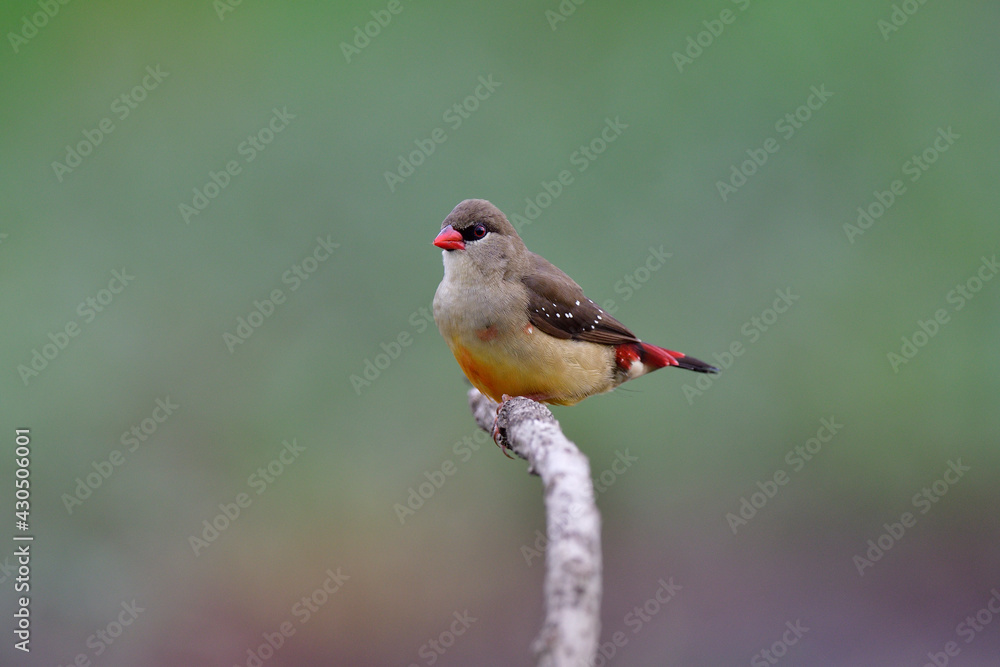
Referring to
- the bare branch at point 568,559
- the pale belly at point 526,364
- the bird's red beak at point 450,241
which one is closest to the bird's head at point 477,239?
the bird's red beak at point 450,241

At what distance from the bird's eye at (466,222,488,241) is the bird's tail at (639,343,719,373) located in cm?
103

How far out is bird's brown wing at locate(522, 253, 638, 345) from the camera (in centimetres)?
399

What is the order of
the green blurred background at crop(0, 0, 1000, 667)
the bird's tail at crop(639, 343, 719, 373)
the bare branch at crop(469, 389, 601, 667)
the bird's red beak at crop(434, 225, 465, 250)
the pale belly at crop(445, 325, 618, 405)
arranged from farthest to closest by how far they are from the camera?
1. the green blurred background at crop(0, 0, 1000, 667)
2. the bird's tail at crop(639, 343, 719, 373)
3. the bird's red beak at crop(434, 225, 465, 250)
4. the pale belly at crop(445, 325, 618, 405)
5. the bare branch at crop(469, 389, 601, 667)

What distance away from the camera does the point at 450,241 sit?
3945 millimetres

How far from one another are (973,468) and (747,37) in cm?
364

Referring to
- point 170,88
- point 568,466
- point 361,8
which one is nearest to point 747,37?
point 361,8

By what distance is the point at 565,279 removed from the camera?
4328 mm

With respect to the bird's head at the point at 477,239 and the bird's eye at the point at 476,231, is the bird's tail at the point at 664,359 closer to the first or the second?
the bird's head at the point at 477,239

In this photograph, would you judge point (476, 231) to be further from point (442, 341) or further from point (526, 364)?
point (442, 341)

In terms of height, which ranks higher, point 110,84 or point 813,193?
point 813,193

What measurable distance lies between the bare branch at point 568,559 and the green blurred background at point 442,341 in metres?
3.86

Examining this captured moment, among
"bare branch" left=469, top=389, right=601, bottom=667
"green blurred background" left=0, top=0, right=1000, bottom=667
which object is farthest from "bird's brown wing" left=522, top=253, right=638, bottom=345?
"green blurred background" left=0, top=0, right=1000, bottom=667

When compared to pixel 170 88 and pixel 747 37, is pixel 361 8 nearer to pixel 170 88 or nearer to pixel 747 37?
pixel 170 88

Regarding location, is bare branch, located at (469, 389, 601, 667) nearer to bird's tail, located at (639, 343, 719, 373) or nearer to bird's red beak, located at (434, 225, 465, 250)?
bird's red beak, located at (434, 225, 465, 250)
